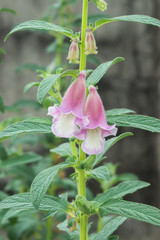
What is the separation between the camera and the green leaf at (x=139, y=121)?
2.85 feet

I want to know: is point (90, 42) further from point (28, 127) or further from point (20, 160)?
point (20, 160)

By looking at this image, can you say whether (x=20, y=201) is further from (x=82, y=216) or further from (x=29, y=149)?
(x=29, y=149)

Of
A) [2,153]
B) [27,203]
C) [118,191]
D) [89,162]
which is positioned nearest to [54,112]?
[89,162]

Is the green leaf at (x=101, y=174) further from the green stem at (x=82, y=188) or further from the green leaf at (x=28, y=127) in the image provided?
the green leaf at (x=28, y=127)

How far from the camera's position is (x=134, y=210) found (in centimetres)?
91

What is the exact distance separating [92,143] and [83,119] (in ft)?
0.20

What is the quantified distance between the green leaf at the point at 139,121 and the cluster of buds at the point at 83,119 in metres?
0.06

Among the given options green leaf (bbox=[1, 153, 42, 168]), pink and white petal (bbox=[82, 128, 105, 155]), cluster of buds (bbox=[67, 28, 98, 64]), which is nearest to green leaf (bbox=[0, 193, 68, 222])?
pink and white petal (bbox=[82, 128, 105, 155])

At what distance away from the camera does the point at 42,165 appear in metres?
2.01

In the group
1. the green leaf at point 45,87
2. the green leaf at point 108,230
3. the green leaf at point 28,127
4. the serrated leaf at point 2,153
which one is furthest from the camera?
the serrated leaf at point 2,153

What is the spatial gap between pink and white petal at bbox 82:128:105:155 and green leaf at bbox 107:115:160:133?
8 centimetres

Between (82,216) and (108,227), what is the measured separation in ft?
0.34

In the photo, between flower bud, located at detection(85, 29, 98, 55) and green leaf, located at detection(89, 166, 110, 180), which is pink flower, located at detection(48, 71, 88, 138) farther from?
green leaf, located at detection(89, 166, 110, 180)

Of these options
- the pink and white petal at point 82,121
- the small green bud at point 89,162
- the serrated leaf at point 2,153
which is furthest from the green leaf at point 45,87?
the serrated leaf at point 2,153
